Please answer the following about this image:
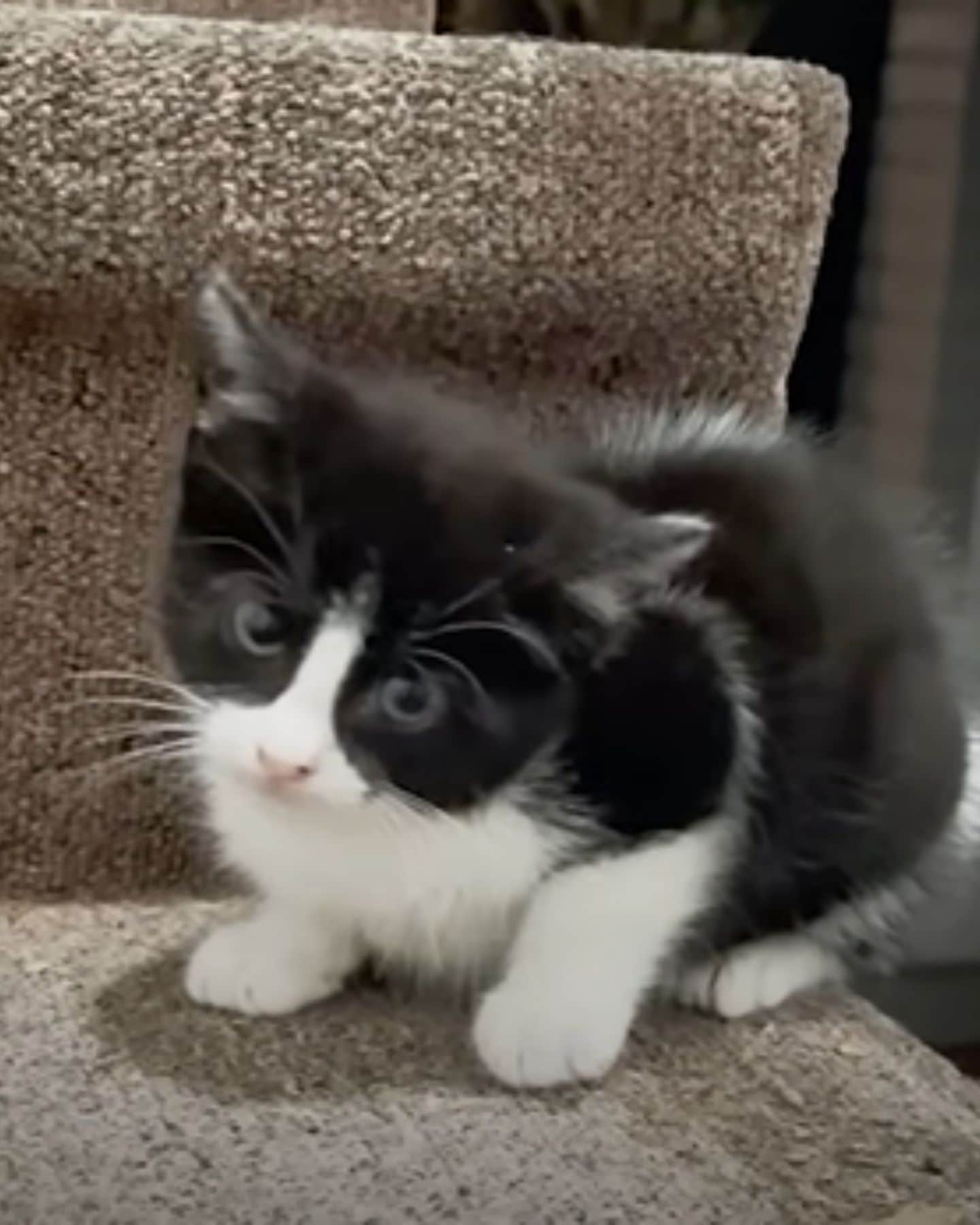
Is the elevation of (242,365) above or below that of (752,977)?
above

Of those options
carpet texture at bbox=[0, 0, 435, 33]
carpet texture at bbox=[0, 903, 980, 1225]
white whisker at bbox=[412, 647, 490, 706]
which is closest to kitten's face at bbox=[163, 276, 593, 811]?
white whisker at bbox=[412, 647, 490, 706]

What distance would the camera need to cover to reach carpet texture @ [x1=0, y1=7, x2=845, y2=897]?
937 mm

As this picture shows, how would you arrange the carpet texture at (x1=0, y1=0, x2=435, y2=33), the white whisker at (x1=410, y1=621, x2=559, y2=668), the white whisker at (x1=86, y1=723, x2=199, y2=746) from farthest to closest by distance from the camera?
the carpet texture at (x1=0, y1=0, x2=435, y2=33) → the white whisker at (x1=86, y1=723, x2=199, y2=746) → the white whisker at (x1=410, y1=621, x2=559, y2=668)

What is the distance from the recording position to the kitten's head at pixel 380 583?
753 millimetres

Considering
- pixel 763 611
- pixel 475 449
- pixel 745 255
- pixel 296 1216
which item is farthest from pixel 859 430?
pixel 296 1216

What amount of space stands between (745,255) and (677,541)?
0.97ft

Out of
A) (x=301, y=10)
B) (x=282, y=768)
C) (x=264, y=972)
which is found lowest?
(x=264, y=972)

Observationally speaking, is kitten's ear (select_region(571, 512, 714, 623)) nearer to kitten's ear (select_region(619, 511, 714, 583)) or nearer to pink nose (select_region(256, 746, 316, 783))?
kitten's ear (select_region(619, 511, 714, 583))

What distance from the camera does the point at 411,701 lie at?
0.76 meters

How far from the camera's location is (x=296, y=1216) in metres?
0.76

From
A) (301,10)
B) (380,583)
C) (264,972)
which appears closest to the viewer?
(380,583)

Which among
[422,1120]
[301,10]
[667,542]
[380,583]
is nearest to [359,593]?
[380,583]

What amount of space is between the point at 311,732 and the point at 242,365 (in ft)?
0.46

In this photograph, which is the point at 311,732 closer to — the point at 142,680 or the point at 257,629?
the point at 257,629
